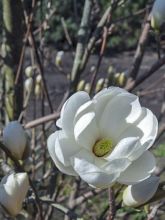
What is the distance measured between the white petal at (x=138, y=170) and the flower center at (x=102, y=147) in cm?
7

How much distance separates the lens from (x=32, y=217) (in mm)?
1374

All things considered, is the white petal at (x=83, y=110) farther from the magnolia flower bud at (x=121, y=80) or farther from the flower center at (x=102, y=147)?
the magnolia flower bud at (x=121, y=80)

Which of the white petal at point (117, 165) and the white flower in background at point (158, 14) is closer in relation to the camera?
the white petal at point (117, 165)

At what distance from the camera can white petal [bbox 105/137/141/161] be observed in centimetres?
91

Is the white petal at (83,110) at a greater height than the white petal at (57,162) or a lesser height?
greater

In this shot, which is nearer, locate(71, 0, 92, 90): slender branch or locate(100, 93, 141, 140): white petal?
locate(100, 93, 141, 140): white petal

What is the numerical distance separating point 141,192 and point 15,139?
24 cm

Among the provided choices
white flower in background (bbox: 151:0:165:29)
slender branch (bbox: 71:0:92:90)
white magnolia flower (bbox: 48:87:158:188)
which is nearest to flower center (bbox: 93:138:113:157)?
Result: white magnolia flower (bbox: 48:87:158:188)

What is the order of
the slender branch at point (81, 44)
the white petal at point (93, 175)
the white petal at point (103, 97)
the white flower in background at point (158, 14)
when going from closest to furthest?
the white petal at point (93, 175), the white petal at point (103, 97), the white flower in background at point (158, 14), the slender branch at point (81, 44)

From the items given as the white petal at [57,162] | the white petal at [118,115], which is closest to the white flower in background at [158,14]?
the white petal at [118,115]

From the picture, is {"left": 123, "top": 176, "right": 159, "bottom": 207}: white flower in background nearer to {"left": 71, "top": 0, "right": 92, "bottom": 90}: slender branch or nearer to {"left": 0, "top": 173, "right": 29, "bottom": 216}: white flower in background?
{"left": 0, "top": 173, "right": 29, "bottom": 216}: white flower in background

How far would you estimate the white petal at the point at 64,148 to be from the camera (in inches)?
35.9

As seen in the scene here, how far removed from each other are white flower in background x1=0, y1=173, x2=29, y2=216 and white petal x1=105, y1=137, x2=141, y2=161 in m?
0.16

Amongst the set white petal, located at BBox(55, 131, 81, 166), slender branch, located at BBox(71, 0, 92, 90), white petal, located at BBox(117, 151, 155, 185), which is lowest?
slender branch, located at BBox(71, 0, 92, 90)
